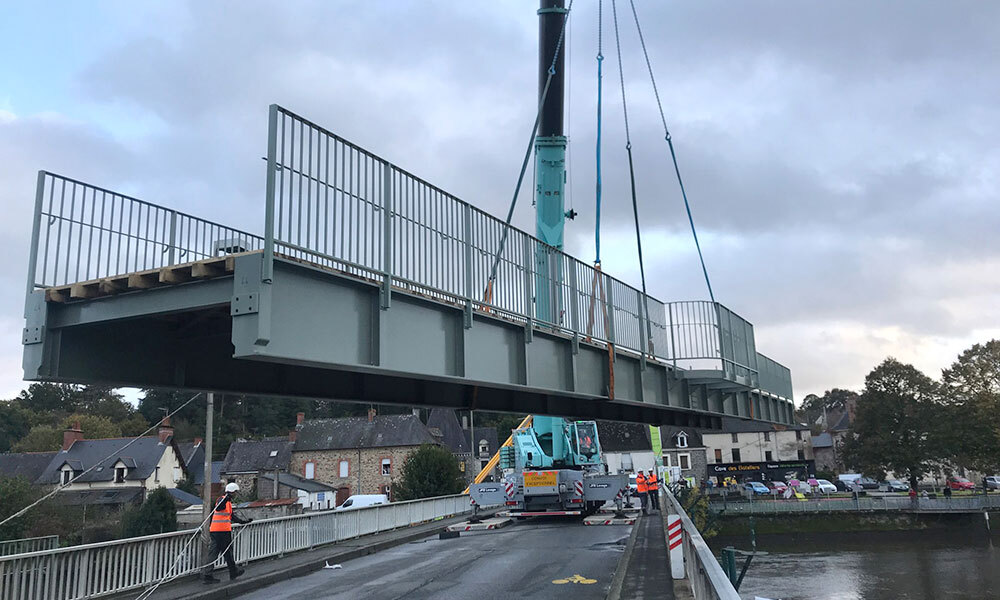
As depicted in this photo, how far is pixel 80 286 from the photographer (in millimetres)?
9055

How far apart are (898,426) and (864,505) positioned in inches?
460

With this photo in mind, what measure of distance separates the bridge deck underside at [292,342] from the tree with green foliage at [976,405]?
46.0 m

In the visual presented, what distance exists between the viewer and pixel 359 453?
65438 mm

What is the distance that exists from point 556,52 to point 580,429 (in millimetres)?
13825

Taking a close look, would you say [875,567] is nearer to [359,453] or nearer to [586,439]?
[586,439]

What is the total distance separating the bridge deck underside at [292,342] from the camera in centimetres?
788

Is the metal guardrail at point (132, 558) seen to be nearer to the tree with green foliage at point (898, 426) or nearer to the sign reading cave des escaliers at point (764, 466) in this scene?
the tree with green foliage at point (898, 426)

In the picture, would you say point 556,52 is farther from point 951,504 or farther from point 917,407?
point 917,407

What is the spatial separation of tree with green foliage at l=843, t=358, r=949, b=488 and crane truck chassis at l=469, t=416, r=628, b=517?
39.9 meters

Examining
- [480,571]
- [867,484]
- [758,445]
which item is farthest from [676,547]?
[758,445]

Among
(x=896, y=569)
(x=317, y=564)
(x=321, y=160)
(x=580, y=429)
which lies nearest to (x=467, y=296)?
(x=321, y=160)

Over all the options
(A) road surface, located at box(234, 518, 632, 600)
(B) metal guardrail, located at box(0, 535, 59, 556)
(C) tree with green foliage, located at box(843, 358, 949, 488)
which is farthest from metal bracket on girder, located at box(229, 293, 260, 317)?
(C) tree with green foliage, located at box(843, 358, 949, 488)

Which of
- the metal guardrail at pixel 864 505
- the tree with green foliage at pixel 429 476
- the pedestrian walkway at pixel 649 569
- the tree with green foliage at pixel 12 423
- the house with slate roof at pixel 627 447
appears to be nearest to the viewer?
the pedestrian walkway at pixel 649 569

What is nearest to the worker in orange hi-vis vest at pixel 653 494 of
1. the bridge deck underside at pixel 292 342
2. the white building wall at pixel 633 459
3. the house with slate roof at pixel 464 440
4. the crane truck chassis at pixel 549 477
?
the crane truck chassis at pixel 549 477
